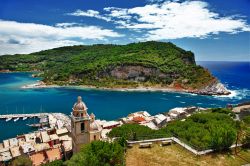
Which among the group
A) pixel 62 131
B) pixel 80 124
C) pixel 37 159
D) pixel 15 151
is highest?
pixel 80 124

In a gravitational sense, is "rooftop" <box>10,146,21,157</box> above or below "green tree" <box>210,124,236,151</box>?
below

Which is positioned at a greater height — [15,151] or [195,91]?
[195,91]

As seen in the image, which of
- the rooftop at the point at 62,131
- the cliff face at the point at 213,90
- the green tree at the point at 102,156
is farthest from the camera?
the cliff face at the point at 213,90

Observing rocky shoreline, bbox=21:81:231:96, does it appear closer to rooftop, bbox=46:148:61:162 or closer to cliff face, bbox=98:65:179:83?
cliff face, bbox=98:65:179:83

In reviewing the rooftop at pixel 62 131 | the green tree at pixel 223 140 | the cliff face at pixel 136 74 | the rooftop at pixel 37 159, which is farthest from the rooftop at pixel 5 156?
the cliff face at pixel 136 74

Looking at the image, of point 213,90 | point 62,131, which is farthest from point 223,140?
point 213,90

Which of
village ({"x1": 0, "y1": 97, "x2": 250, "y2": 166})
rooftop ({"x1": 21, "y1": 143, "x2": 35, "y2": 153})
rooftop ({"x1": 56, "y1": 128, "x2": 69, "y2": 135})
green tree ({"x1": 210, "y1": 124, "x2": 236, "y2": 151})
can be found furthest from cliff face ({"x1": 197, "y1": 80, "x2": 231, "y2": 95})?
green tree ({"x1": 210, "y1": 124, "x2": 236, "y2": 151})

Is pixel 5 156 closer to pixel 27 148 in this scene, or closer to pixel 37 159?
pixel 27 148

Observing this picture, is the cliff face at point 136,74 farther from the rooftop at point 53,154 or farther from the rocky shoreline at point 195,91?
the rooftop at point 53,154
